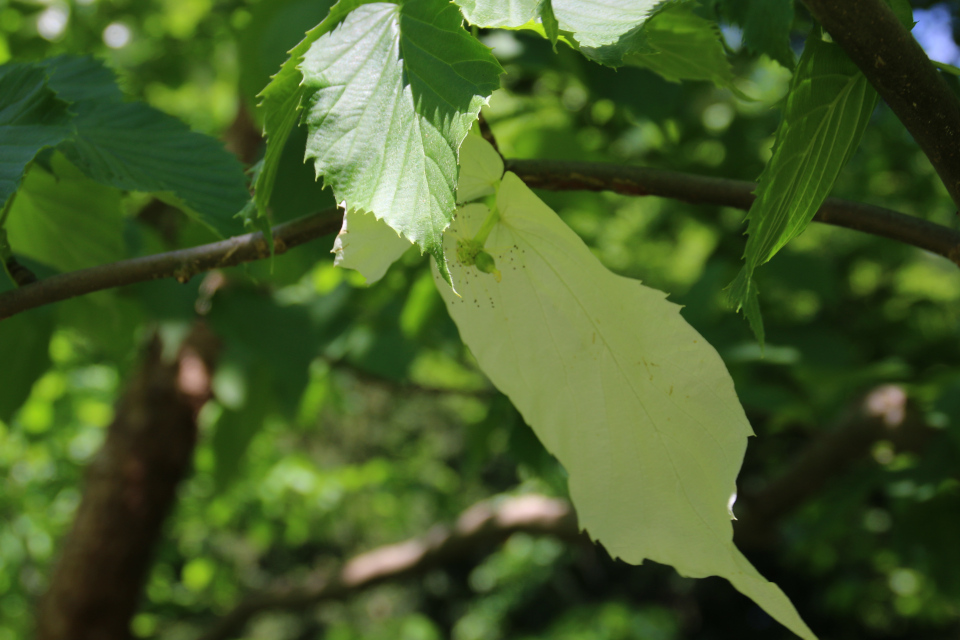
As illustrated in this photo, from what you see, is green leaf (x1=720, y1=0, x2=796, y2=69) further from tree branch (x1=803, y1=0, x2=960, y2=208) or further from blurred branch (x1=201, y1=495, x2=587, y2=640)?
blurred branch (x1=201, y1=495, x2=587, y2=640)

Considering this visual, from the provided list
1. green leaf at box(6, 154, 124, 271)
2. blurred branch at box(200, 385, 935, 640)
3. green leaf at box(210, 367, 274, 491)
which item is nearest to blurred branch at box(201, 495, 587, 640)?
blurred branch at box(200, 385, 935, 640)

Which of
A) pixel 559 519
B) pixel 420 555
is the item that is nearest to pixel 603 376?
pixel 559 519

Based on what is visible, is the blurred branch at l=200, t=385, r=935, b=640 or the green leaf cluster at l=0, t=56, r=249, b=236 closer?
the green leaf cluster at l=0, t=56, r=249, b=236

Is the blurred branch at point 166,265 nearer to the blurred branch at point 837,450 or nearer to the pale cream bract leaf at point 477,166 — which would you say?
the pale cream bract leaf at point 477,166

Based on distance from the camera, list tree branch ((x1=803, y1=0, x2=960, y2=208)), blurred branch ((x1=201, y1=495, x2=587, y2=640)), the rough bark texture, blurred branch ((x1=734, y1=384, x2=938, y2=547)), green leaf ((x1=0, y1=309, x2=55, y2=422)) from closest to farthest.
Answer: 1. tree branch ((x1=803, y1=0, x2=960, y2=208))
2. green leaf ((x1=0, y1=309, x2=55, y2=422))
3. blurred branch ((x1=734, y1=384, x2=938, y2=547))
4. blurred branch ((x1=201, y1=495, x2=587, y2=640))
5. the rough bark texture

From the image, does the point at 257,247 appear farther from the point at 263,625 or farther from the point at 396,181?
the point at 263,625

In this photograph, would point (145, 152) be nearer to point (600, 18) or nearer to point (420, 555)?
point (600, 18)

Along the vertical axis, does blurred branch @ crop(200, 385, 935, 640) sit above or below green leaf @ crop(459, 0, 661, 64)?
below
